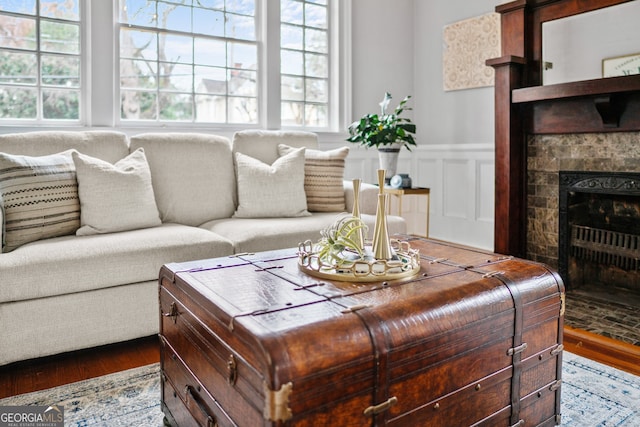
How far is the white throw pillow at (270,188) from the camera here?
2.85 m

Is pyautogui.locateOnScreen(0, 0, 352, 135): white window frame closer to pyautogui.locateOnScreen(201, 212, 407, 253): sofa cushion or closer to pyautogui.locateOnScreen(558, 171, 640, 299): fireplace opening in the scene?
pyautogui.locateOnScreen(201, 212, 407, 253): sofa cushion

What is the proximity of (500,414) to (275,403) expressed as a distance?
2.37 feet

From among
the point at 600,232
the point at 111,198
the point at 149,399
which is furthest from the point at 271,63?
the point at 149,399

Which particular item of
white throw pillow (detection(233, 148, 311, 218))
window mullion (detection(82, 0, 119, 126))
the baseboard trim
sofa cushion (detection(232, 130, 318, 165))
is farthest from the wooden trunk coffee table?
window mullion (detection(82, 0, 119, 126))

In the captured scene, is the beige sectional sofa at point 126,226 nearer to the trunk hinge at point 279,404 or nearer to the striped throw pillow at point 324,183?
the striped throw pillow at point 324,183

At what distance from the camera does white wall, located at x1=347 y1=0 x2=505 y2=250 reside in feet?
14.2

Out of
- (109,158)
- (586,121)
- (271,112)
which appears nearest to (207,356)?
(109,158)

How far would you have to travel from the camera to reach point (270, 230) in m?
2.48

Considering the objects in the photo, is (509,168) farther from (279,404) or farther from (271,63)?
(279,404)

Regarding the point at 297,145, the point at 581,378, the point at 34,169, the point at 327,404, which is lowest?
the point at 581,378

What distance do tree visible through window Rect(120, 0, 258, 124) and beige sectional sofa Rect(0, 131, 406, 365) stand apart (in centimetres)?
97

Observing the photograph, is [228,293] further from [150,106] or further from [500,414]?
[150,106]

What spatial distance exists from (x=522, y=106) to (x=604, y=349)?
184 centimetres

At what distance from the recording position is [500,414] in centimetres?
130
